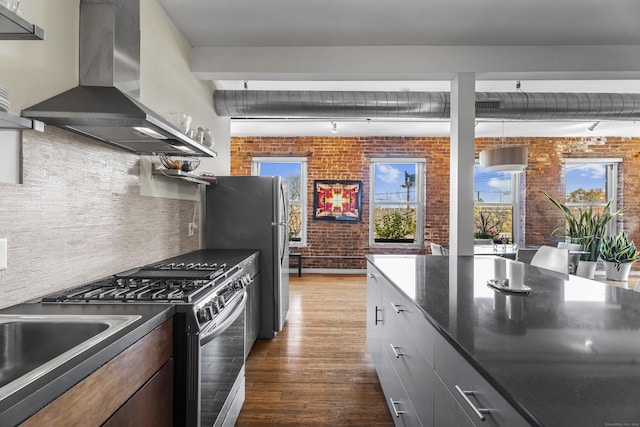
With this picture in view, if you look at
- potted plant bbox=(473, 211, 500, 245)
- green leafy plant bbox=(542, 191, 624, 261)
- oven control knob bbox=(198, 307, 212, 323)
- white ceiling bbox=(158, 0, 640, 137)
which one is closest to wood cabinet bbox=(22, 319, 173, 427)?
oven control knob bbox=(198, 307, 212, 323)

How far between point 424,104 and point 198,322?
10.9ft

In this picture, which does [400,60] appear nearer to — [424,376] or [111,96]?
[111,96]

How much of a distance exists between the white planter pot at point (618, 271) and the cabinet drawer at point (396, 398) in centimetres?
595

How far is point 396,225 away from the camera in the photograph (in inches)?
257

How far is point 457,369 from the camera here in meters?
0.97

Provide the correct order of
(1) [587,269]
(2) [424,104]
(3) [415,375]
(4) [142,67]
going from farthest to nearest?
1. (1) [587,269]
2. (2) [424,104]
3. (4) [142,67]
4. (3) [415,375]

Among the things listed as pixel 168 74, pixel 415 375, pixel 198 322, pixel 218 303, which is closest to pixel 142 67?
pixel 168 74

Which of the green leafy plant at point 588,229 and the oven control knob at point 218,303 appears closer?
the oven control knob at point 218,303

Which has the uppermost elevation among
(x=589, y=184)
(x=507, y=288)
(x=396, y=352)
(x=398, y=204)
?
(x=589, y=184)

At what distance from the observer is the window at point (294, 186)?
21.2ft

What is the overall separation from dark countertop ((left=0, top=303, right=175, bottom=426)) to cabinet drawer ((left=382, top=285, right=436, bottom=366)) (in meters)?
0.99

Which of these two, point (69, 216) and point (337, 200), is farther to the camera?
point (337, 200)

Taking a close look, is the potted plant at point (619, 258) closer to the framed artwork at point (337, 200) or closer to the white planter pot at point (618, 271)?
the white planter pot at point (618, 271)

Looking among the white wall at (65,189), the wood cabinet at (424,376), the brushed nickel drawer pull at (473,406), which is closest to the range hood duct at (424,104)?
the white wall at (65,189)
